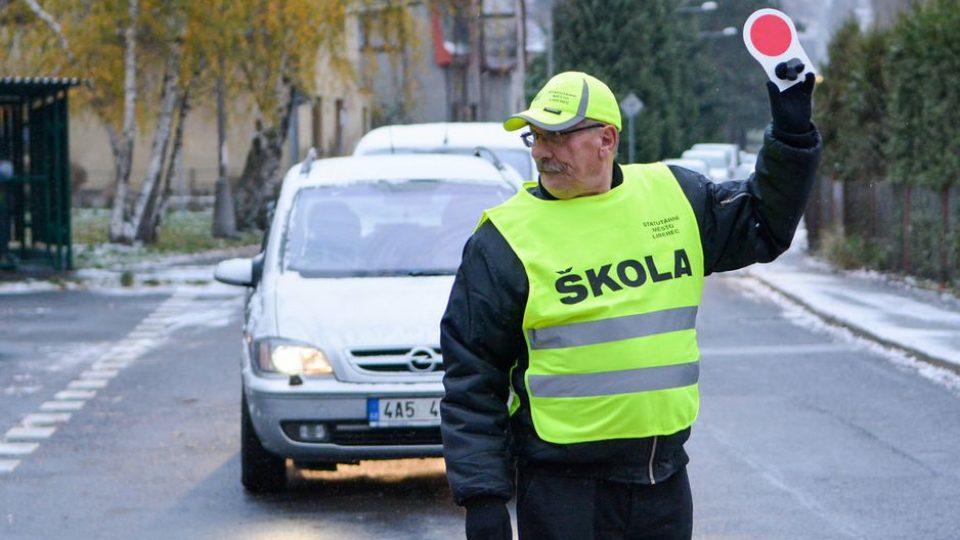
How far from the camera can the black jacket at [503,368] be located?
4.17 m

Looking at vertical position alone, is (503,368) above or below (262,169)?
above

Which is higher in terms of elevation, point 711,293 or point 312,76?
point 312,76

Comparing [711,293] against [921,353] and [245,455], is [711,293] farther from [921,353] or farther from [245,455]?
[245,455]

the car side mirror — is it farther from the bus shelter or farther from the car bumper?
the bus shelter

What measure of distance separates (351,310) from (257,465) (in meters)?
0.88

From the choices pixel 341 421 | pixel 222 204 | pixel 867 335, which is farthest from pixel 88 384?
pixel 222 204

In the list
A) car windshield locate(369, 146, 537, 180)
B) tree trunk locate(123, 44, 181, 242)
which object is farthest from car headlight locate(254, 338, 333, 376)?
tree trunk locate(123, 44, 181, 242)

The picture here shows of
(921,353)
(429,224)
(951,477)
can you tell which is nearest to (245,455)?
(429,224)

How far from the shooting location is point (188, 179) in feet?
157

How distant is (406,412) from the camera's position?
8.30 m

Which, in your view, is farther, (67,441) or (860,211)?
(860,211)

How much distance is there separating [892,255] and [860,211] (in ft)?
7.41

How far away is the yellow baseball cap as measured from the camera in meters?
4.19

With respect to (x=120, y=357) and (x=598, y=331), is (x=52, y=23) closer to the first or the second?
(x=120, y=357)
